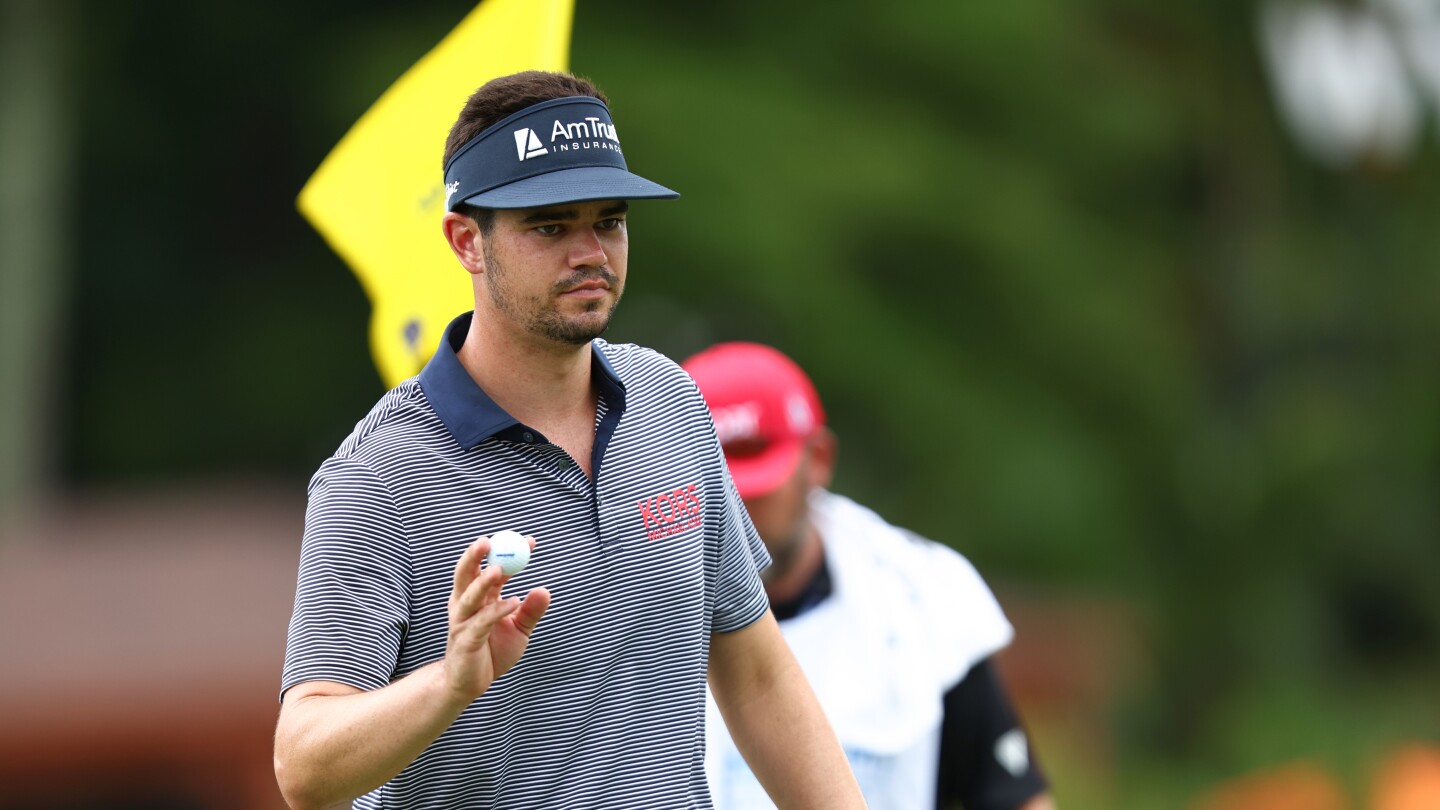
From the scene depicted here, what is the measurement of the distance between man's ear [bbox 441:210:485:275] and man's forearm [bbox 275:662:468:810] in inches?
27.1

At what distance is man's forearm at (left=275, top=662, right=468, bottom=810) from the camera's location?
2666mm

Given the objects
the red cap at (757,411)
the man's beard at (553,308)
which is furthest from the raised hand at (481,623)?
the red cap at (757,411)

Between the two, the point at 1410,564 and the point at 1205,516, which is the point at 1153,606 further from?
the point at 1410,564

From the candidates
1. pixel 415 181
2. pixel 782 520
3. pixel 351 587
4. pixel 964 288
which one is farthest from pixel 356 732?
pixel 964 288

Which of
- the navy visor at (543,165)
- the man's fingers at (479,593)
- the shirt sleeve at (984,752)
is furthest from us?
the shirt sleeve at (984,752)

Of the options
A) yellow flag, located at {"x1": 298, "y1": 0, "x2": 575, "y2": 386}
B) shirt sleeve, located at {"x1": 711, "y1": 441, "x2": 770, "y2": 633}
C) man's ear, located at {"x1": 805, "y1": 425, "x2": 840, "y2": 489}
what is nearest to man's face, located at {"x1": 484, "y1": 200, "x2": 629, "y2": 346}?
shirt sleeve, located at {"x1": 711, "y1": 441, "x2": 770, "y2": 633}

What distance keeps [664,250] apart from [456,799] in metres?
11.7

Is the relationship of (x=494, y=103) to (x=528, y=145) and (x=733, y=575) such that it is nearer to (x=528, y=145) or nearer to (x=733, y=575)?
(x=528, y=145)

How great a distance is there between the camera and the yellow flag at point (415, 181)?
156 inches

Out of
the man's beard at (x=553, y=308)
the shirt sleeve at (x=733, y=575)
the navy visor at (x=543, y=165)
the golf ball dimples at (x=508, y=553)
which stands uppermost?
the navy visor at (x=543, y=165)

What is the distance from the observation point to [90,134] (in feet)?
58.2

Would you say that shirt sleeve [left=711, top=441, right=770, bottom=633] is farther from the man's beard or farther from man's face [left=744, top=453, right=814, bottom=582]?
man's face [left=744, top=453, right=814, bottom=582]

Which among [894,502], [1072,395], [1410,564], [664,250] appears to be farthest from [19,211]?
[1410,564]

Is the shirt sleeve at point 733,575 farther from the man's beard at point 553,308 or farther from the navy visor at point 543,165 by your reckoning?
the navy visor at point 543,165
